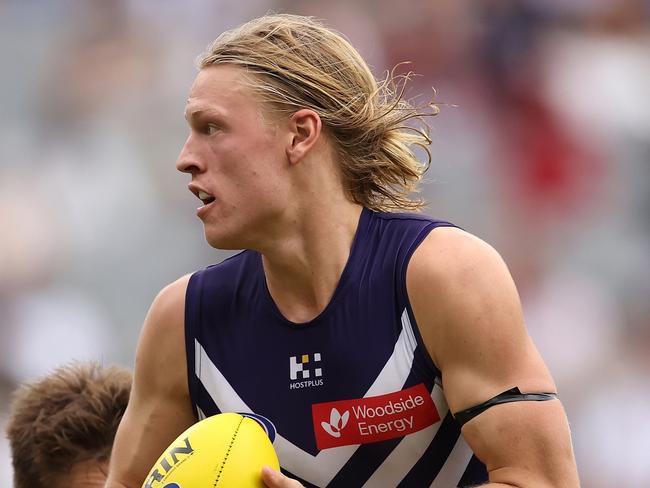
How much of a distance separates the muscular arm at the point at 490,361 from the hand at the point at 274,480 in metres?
0.52

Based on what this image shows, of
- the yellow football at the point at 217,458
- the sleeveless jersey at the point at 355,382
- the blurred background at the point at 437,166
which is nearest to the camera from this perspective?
the yellow football at the point at 217,458

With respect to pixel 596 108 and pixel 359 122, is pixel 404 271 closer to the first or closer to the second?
pixel 359 122

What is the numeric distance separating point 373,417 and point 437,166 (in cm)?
574

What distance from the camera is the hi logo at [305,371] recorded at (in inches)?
141

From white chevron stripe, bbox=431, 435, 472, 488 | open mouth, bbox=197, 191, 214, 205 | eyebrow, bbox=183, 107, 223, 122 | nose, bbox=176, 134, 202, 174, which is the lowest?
white chevron stripe, bbox=431, 435, 472, 488

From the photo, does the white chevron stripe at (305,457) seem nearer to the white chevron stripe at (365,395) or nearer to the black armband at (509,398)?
the white chevron stripe at (365,395)

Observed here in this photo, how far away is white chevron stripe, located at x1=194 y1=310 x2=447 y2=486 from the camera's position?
11.4 feet

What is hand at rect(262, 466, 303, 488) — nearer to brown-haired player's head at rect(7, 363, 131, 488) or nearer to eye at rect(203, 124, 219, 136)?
eye at rect(203, 124, 219, 136)

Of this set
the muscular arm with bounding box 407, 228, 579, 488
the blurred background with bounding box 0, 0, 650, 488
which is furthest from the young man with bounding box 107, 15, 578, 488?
the blurred background with bounding box 0, 0, 650, 488

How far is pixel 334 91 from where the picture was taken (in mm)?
3760

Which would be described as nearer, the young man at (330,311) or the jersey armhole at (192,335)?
the young man at (330,311)

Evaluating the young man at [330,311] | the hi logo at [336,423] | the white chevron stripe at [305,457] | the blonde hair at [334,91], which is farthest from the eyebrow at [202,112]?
the hi logo at [336,423]

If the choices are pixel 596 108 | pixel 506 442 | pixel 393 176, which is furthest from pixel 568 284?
pixel 506 442

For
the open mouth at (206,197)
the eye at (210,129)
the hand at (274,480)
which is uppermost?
the eye at (210,129)
